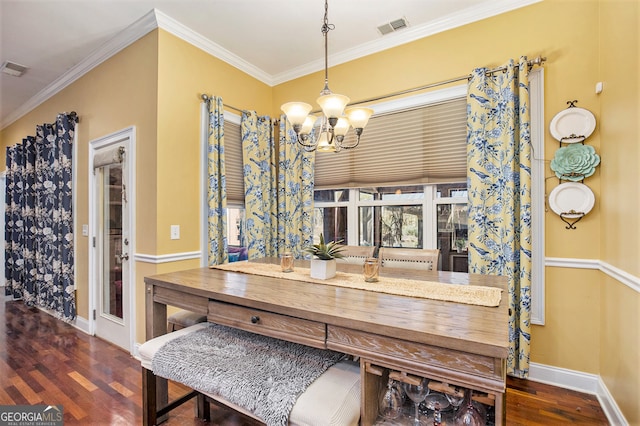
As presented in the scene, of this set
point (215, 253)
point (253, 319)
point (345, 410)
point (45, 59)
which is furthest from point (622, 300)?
point (45, 59)

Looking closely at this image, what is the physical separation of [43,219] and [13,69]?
1.74 meters

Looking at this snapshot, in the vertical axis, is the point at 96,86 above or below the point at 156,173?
above

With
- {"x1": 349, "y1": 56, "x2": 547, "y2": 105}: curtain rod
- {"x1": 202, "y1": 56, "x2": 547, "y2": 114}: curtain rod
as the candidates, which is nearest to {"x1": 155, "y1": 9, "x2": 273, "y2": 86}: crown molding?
{"x1": 202, "y1": 56, "x2": 547, "y2": 114}: curtain rod

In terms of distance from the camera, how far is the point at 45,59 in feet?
10.4

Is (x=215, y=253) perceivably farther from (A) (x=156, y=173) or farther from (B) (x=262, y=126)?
(B) (x=262, y=126)

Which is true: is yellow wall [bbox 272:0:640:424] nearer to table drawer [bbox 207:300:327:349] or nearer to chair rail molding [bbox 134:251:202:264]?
table drawer [bbox 207:300:327:349]

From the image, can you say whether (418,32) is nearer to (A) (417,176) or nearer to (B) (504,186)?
(A) (417,176)

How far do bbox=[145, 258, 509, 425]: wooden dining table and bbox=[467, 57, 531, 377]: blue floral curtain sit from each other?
23.6 inches

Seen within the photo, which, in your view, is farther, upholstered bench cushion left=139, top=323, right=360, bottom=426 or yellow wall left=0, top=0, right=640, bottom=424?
yellow wall left=0, top=0, right=640, bottom=424

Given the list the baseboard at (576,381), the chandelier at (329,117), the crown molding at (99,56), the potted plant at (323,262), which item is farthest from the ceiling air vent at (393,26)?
the baseboard at (576,381)

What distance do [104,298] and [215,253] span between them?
1352mm

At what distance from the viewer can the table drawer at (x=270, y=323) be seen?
1217mm

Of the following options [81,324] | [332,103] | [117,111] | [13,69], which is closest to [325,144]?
[332,103]

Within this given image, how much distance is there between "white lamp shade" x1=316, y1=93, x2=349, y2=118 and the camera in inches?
65.4
